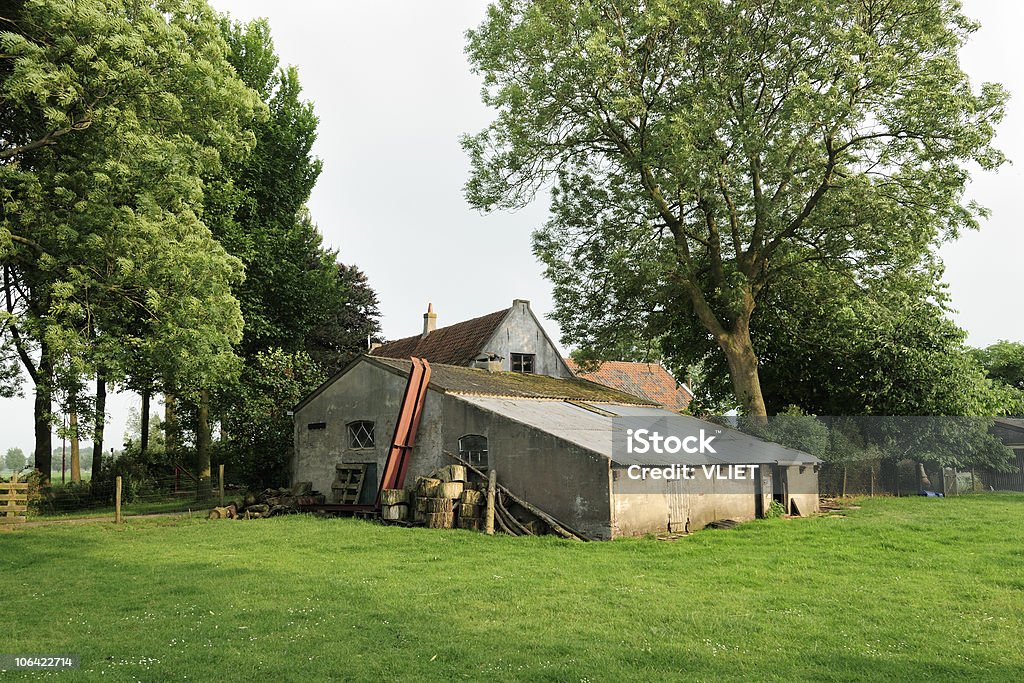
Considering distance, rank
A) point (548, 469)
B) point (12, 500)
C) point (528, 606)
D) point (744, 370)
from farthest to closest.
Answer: point (744, 370), point (12, 500), point (548, 469), point (528, 606)

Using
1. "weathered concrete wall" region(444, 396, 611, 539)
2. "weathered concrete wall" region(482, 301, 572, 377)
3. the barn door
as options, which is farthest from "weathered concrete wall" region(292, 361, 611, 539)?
"weathered concrete wall" region(482, 301, 572, 377)

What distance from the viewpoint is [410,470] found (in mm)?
22656

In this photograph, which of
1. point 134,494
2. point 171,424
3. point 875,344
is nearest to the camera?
point 875,344

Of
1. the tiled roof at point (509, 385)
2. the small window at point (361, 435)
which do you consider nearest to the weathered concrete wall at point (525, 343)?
the tiled roof at point (509, 385)

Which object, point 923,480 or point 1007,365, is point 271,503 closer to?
point 923,480

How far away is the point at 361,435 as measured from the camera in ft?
79.8

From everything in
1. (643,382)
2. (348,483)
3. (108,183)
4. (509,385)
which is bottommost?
(348,483)

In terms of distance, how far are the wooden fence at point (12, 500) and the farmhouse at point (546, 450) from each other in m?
8.45

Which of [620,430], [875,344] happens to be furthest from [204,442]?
[875,344]

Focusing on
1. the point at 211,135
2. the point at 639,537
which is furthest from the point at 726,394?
the point at 211,135

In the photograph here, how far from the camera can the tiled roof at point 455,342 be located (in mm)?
35219

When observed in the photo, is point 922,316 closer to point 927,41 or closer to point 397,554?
point 927,41

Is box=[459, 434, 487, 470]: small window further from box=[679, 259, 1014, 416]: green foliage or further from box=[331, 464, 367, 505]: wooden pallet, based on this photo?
box=[679, 259, 1014, 416]: green foliage

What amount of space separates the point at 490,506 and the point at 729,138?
15771 millimetres
